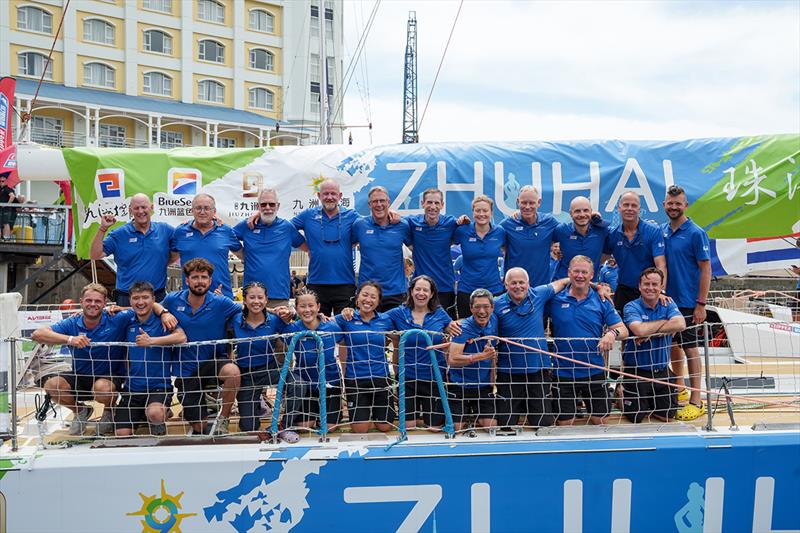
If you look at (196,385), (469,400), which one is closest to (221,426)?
(196,385)

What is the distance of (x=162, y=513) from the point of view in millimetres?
4172

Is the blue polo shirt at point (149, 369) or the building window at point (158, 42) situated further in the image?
the building window at point (158, 42)

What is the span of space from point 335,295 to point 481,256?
129 cm

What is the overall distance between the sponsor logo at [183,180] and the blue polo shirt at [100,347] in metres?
1.84

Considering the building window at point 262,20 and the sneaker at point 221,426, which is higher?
the building window at point 262,20

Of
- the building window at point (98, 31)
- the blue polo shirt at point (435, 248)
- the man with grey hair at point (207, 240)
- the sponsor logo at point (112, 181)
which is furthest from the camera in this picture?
the building window at point (98, 31)

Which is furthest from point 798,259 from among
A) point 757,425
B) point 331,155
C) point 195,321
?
point 195,321

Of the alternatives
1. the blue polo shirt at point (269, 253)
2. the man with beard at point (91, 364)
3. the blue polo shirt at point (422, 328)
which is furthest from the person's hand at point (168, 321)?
the blue polo shirt at point (422, 328)

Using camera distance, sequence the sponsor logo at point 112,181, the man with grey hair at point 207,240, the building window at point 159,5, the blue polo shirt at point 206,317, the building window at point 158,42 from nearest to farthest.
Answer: the blue polo shirt at point 206,317, the man with grey hair at point 207,240, the sponsor logo at point 112,181, the building window at point 159,5, the building window at point 158,42

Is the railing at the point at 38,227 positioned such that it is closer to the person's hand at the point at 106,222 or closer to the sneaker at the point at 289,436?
the person's hand at the point at 106,222

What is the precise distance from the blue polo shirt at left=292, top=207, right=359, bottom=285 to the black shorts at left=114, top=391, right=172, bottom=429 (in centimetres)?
169

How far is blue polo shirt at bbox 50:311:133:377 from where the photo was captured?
16.0 feet

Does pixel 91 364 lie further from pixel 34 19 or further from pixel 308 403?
pixel 34 19

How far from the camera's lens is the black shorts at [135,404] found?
4754mm
